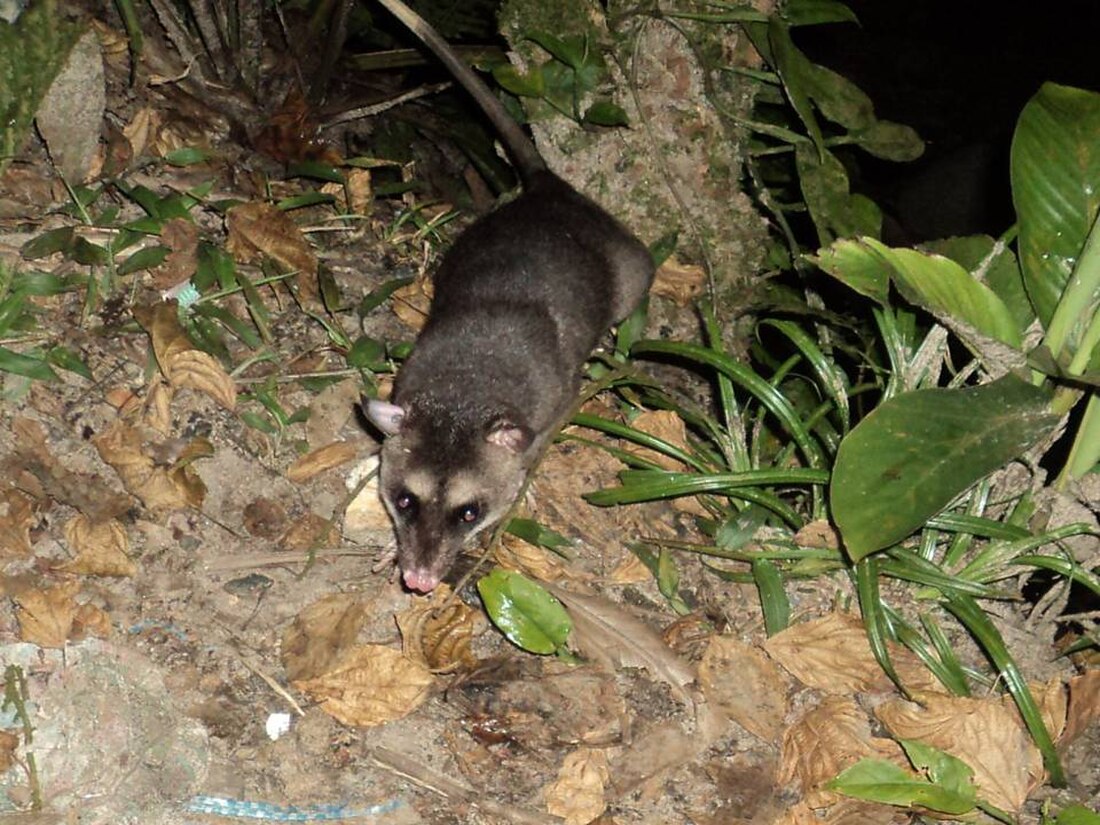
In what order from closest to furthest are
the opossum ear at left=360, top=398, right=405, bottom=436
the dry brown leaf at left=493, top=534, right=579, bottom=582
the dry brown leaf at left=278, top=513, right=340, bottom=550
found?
the opossum ear at left=360, top=398, right=405, bottom=436
the dry brown leaf at left=278, top=513, right=340, bottom=550
the dry brown leaf at left=493, top=534, right=579, bottom=582

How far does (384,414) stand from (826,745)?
178 centimetres

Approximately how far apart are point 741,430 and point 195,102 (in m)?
3.06

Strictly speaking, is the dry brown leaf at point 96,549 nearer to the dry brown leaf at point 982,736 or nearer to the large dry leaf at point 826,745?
the large dry leaf at point 826,745

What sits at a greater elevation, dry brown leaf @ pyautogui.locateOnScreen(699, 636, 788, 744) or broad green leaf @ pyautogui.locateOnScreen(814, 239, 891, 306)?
broad green leaf @ pyautogui.locateOnScreen(814, 239, 891, 306)

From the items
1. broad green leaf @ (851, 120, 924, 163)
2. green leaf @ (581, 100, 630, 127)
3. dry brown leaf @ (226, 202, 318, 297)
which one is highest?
broad green leaf @ (851, 120, 924, 163)

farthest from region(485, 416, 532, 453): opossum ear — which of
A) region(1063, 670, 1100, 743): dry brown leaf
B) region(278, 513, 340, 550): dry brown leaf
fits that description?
region(1063, 670, 1100, 743): dry brown leaf

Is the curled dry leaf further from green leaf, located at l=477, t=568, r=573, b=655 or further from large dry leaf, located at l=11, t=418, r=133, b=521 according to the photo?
green leaf, located at l=477, t=568, r=573, b=655

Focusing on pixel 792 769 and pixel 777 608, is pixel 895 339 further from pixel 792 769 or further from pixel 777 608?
pixel 792 769

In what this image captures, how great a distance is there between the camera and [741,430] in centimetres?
435

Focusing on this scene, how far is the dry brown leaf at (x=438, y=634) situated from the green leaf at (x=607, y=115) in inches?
89.6

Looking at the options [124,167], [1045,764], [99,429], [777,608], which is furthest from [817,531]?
[124,167]

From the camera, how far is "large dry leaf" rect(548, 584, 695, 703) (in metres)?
3.84

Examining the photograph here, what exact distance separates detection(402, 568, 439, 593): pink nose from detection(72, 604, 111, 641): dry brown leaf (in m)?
0.91

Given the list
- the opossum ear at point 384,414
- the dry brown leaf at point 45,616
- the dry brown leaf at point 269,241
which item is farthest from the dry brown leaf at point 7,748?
the dry brown leaf at point 269,241
